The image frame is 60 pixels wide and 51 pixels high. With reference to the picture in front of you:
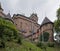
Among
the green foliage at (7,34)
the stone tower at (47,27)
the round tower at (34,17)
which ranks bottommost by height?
the green foliage at (7,34)

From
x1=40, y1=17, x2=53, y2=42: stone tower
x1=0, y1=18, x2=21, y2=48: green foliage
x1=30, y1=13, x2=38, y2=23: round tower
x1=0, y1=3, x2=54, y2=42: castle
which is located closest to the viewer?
x1=0, y1=18, x2=21, y2=48: green foliage

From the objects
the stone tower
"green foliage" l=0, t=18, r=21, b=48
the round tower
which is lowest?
"green foliage" l=0, t=18, r=21, b=48

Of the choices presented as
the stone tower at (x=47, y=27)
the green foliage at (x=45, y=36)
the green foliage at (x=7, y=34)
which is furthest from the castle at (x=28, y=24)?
the green foliage at (x=7, y=34)

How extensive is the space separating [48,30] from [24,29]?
56.0ft

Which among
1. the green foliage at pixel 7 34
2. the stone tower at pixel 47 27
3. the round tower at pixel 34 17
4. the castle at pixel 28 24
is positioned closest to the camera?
the green foliage at pixel 7 34

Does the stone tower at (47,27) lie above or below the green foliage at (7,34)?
above

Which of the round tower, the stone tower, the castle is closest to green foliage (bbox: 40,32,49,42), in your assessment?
the stone tower

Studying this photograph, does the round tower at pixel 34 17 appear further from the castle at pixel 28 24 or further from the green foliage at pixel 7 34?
the green foliage at pixel 7 34

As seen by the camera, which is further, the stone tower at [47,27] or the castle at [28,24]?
the castle at [28,24]

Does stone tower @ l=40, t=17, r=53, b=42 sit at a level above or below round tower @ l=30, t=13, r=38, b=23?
below

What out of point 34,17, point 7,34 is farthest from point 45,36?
point 34,17

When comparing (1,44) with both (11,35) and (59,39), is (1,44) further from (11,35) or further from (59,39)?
(59,39)

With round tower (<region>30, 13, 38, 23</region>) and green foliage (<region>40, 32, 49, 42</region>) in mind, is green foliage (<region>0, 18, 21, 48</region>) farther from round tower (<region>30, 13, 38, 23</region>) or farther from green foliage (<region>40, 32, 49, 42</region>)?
round tower (<region>30, 13, 38, 23</region>)

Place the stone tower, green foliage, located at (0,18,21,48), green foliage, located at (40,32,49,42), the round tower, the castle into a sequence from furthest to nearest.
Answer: the round tower < the castle < the stone tower < green foliage, located at (40,32,49,42) < green foliage, located at (0,18,21,48)
